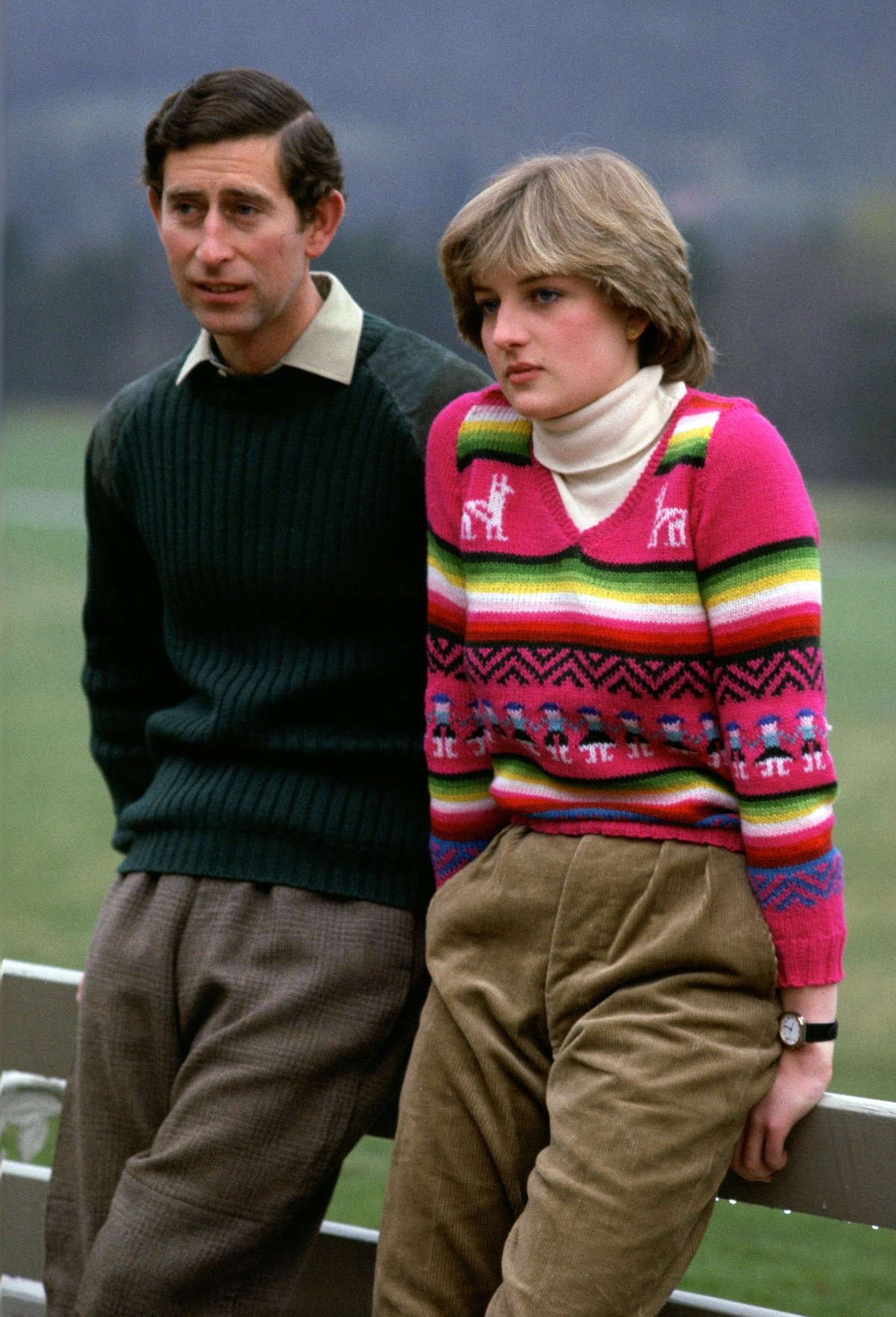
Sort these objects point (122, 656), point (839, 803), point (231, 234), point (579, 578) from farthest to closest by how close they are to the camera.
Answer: point (839, 803) < point (122, 656) < point (231, 234) < point (579, 578)

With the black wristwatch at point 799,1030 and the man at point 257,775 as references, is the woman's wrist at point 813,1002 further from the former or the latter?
the man at point 257,775

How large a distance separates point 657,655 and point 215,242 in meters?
0.67

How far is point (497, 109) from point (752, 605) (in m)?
8.94

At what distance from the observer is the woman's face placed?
1623 millimetres

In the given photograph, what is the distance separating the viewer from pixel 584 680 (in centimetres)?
162

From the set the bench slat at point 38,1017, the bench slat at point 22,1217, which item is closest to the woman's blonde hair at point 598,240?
the bench slat at point 38,1017

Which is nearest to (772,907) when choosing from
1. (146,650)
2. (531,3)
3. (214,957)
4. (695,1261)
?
(214,957)

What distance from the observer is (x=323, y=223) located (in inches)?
76.8

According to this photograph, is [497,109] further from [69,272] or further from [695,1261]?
[695,1261]

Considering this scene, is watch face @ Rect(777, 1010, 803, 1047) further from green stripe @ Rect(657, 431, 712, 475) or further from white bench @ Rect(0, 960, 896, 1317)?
green stripe @ Rect(657, 431, 712, 475)

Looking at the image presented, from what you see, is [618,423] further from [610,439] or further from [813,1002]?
[813,1002]

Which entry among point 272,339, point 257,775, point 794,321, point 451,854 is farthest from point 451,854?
point 794,321

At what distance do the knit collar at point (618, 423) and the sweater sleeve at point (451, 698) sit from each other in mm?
160

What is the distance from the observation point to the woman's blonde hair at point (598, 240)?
1.62 m
